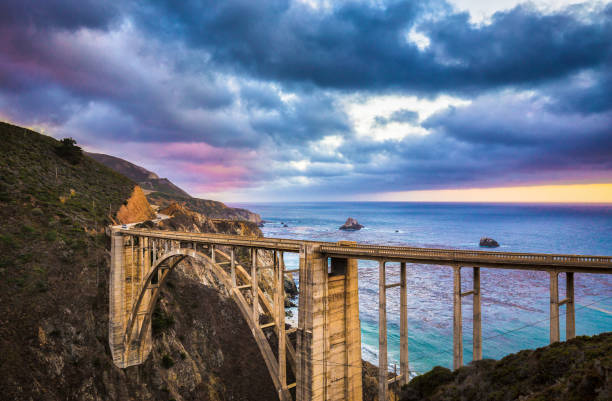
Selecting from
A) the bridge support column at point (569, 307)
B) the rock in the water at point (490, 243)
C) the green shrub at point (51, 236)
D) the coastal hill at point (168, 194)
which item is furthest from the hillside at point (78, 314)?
the rock in the water at point (490, 243)

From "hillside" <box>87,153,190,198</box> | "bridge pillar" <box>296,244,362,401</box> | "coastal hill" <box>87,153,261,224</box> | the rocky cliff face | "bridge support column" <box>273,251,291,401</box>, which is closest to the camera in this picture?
"bridge pillar" <box>296,244,362,401</box>

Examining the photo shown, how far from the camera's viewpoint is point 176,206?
60.8m

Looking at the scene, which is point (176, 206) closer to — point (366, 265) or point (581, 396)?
point (366, 265)

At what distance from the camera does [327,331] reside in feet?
53.8

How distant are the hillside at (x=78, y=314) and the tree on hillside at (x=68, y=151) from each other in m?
2.10

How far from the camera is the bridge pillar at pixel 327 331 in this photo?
15.9 m

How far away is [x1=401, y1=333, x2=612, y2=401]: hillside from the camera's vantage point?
7152mm

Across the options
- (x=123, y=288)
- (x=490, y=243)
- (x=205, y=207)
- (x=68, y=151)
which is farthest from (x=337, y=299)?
(x=205, y=207)

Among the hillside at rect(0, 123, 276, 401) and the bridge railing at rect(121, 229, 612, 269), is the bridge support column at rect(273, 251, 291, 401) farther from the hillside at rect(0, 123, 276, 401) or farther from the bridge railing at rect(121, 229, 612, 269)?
the hillside at rect(0, 123, 276, 401)

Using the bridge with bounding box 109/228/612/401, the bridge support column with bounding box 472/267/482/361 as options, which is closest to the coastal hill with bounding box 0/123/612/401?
the bridge support column with bounding box 472/267/482/361

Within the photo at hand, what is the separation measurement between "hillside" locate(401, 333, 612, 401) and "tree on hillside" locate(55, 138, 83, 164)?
52.0m

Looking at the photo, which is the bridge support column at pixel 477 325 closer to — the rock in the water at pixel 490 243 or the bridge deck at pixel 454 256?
the bridge deck at pixel 454 256

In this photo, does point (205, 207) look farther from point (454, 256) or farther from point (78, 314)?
point (454, 256)

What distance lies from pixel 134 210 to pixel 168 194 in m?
97.7
